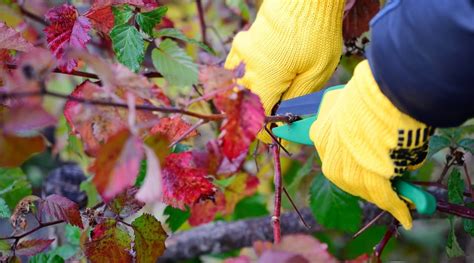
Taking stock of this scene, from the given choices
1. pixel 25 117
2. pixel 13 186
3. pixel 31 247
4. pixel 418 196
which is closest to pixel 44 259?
pixel 31 247

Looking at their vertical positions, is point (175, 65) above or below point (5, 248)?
above

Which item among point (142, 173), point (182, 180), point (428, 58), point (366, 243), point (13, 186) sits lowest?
point (366, 243)

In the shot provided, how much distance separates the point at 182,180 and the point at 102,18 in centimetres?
36

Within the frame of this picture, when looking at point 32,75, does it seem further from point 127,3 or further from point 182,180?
point 127,3

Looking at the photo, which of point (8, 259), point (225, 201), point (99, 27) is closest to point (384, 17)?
point (99, 27)

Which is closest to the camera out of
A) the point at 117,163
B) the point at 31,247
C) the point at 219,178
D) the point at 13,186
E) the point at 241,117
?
the point at 117,163

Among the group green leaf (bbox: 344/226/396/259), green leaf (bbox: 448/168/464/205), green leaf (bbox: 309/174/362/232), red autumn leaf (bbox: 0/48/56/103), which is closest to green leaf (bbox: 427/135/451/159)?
green leaf (bbox: 448/168/464/205)

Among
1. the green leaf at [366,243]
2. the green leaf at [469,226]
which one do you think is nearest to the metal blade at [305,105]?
the green leaf at [469,226]

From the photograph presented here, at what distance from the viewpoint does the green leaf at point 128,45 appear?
1.09 m

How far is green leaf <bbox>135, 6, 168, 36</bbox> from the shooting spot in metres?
1.14

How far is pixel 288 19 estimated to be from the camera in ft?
3.76

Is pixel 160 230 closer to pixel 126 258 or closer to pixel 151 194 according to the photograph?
pixel 126 258

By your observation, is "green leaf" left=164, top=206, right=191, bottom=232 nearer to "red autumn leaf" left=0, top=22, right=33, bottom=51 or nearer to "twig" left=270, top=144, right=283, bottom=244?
"twig" left=270, top=144, right=283, bottom=244

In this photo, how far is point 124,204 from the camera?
108cm
